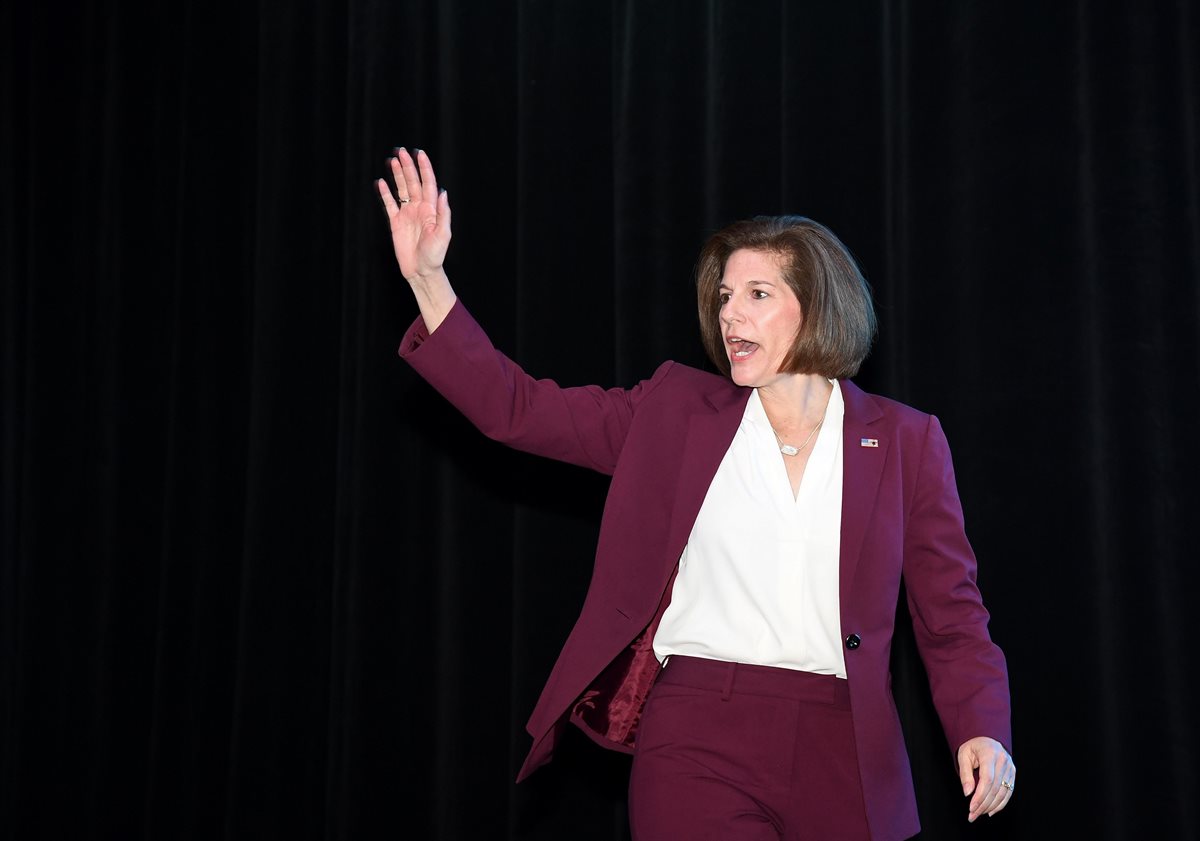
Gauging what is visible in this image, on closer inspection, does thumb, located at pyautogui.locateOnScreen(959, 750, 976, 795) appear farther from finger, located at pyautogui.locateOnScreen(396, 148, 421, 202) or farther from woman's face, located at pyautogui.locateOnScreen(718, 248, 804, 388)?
finger, located at pyautogui.locateOnScreen(396, 148, 421, 202)

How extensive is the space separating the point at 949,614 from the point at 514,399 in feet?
2.94

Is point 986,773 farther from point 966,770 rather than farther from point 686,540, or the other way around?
point 686,540

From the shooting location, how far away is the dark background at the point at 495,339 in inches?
128

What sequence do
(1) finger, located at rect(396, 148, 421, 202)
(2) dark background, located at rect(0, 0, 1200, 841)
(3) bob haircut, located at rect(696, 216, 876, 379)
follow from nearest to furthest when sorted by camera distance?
(1) finger, located at rect(396, 148, 421, 202) → (3) bob haircut, located at rect(696, 216, 876, 379) → (2) dark background, located at rect(0, 0, 1200, 841)

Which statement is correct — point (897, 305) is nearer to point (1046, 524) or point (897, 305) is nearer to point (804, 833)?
point (1046, 524)

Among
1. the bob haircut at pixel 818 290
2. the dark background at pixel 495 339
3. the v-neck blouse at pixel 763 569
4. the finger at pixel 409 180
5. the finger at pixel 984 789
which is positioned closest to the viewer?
the finger at pixel 984 789

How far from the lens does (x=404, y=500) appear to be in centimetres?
392

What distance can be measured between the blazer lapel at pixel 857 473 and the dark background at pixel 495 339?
1078 millimetres

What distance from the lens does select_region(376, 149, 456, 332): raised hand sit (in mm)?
2234

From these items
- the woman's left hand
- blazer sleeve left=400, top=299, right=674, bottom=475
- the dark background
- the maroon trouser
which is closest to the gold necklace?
blazer sleeve left=400, top=299, right=674, bottom=475

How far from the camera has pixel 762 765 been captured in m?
2.11

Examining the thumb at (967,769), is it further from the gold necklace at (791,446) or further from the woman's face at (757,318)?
the woman's face at (757,318)

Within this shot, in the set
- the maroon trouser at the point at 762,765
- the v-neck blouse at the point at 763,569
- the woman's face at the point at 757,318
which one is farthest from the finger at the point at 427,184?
the maroon trouser at the point at 762,765

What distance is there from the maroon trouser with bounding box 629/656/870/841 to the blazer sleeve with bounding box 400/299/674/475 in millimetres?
529
